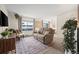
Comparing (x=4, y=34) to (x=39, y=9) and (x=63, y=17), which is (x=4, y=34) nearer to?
(x=39, y=9)

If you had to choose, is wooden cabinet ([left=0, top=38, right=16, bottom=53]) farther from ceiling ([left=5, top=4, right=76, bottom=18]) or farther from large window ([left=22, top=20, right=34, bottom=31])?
ceiling ([left=5, top=4, right=76, bottom=18])

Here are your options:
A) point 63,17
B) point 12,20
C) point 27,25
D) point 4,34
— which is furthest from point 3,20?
point 63,17

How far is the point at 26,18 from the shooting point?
9.04ft

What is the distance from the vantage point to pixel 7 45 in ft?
8.25

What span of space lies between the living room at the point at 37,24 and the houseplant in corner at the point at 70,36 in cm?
11

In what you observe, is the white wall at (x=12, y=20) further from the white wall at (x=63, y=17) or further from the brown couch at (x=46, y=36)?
the white wall at (x=63, y=17)

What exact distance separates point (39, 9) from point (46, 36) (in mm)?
814

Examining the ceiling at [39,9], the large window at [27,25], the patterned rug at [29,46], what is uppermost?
the ceiling at [39,9]

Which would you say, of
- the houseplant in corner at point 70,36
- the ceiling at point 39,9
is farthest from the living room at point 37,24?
the houseplant in corner at point 70,36

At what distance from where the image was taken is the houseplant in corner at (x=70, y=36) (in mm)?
2621

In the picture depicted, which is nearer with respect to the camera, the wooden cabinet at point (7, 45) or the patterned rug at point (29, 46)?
the wooden cabinet at point (7, 45)

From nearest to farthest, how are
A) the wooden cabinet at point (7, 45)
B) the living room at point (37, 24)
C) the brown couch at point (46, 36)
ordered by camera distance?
the wooden cabinet at point (7, 45) < the living room at point (37, 24) < the brown couch at point (46, 36)
